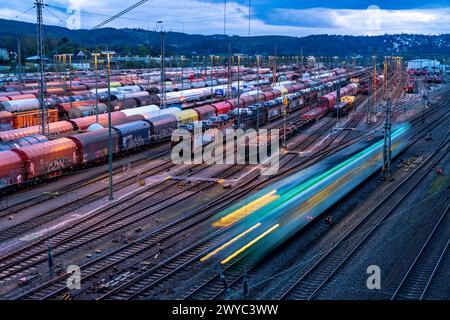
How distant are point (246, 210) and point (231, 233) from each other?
6.07 feet

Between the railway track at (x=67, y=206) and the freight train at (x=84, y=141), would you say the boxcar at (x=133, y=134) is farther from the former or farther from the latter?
the railway track at (x=67, y=206)

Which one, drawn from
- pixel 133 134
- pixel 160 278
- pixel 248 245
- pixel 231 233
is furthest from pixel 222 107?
pixel 160 278

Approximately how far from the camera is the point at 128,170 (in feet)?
104

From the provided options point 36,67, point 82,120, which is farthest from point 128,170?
point 36,67

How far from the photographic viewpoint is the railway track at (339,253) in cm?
1423

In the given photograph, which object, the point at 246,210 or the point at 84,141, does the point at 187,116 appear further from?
the point at 246,210

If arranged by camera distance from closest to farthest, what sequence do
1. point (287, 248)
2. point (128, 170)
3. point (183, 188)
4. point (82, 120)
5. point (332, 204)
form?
point (287, 248)
point (332, 204)
point (183, 188)
point (128, 170)
point (82, 120)

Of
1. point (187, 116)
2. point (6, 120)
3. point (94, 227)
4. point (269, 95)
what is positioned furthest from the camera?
point (269, 95)

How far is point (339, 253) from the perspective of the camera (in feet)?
56.7

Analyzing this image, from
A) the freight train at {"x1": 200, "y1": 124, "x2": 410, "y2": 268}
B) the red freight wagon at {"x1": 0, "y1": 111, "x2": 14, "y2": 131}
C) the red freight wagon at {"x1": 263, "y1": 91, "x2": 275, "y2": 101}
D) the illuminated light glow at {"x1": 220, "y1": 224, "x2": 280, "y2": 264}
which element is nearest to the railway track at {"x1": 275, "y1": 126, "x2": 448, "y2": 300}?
the freight train at {"x1": 200, "y1": 124, "x2": 410, "y2": 268}

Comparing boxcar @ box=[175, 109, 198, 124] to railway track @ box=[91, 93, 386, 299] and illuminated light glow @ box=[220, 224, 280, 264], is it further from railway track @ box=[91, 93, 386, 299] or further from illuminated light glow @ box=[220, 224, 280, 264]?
illuminated light glow @ box=[220, 224, 280, 264]
